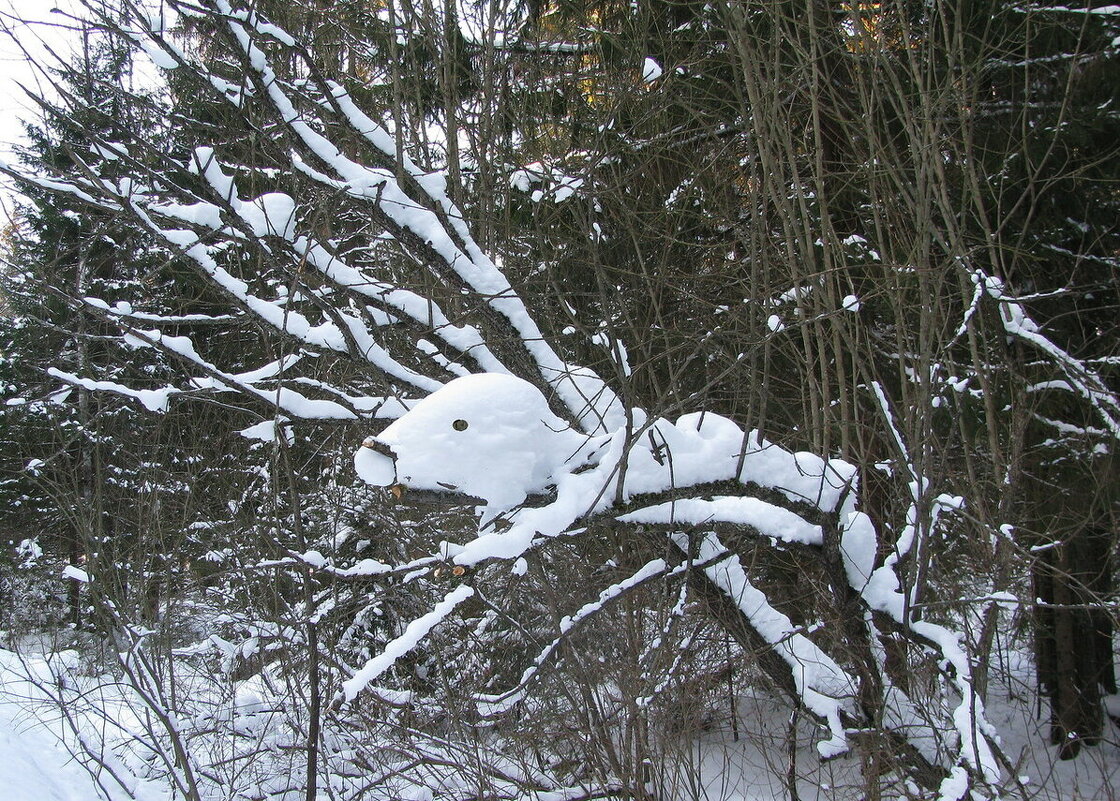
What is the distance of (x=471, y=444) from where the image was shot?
2.13 meters

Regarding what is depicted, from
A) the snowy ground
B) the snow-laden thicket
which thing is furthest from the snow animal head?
the snowy ground

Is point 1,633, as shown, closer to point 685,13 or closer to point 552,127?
point 552,127

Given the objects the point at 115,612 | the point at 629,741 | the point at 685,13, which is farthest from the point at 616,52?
the point at 115,612

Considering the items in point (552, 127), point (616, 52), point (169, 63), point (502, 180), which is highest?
point (616, 52)

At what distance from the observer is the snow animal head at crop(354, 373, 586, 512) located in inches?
82.7

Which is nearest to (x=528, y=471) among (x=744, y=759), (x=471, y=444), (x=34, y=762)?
(x=471, y=444)

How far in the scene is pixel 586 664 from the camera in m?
3.96

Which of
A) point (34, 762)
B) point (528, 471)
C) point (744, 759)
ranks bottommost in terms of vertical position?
point (744, 759)

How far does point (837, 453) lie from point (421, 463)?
345 centimetres

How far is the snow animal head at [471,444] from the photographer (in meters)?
2.10

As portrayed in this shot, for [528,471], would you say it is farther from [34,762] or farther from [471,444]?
[34,762]

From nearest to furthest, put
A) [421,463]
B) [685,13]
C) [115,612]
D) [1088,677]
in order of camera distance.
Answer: [421,463] < [115,612] < [685,13] < [1088,677]

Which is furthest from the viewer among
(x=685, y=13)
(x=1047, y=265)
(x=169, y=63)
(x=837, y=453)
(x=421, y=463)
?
(x=685, y=13)

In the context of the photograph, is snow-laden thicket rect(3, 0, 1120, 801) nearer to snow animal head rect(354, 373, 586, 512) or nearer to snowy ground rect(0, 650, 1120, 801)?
snow animal head rect(354, 373, 586, 512)
